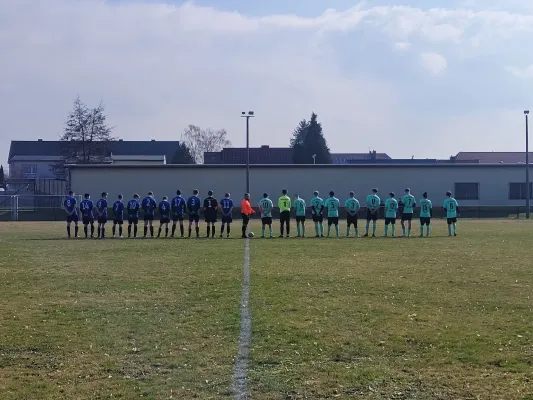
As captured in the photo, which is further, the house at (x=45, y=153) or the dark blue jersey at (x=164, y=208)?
the house at (x=45, y=153)

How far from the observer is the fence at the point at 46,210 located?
Answer: 56125 mm

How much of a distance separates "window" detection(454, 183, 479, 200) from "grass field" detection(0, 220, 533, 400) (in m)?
45.9

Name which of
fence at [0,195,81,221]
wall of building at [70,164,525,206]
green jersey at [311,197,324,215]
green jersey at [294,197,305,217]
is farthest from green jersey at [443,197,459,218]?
fence at [0,195,81,221]

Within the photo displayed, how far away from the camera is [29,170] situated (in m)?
121

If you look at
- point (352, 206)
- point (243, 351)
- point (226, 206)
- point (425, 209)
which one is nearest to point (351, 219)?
point (352, 206)

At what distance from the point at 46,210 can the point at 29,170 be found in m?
66.7

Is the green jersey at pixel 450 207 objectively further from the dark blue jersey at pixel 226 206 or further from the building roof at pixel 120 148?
the building roof at pixel 120 148

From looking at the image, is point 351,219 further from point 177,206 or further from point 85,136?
point 85,136

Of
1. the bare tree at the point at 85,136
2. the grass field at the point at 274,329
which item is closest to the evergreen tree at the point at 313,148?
the bare tree at the point at 85,136

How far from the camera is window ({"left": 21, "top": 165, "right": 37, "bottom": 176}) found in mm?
119812

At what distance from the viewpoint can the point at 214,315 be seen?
10.4 meters

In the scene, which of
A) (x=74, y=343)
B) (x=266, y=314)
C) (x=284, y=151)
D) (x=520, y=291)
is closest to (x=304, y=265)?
(x=520, y=291)

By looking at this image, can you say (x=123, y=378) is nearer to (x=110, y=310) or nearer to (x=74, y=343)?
(x=74, y=343)

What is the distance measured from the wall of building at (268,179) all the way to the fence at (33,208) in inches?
99.6
